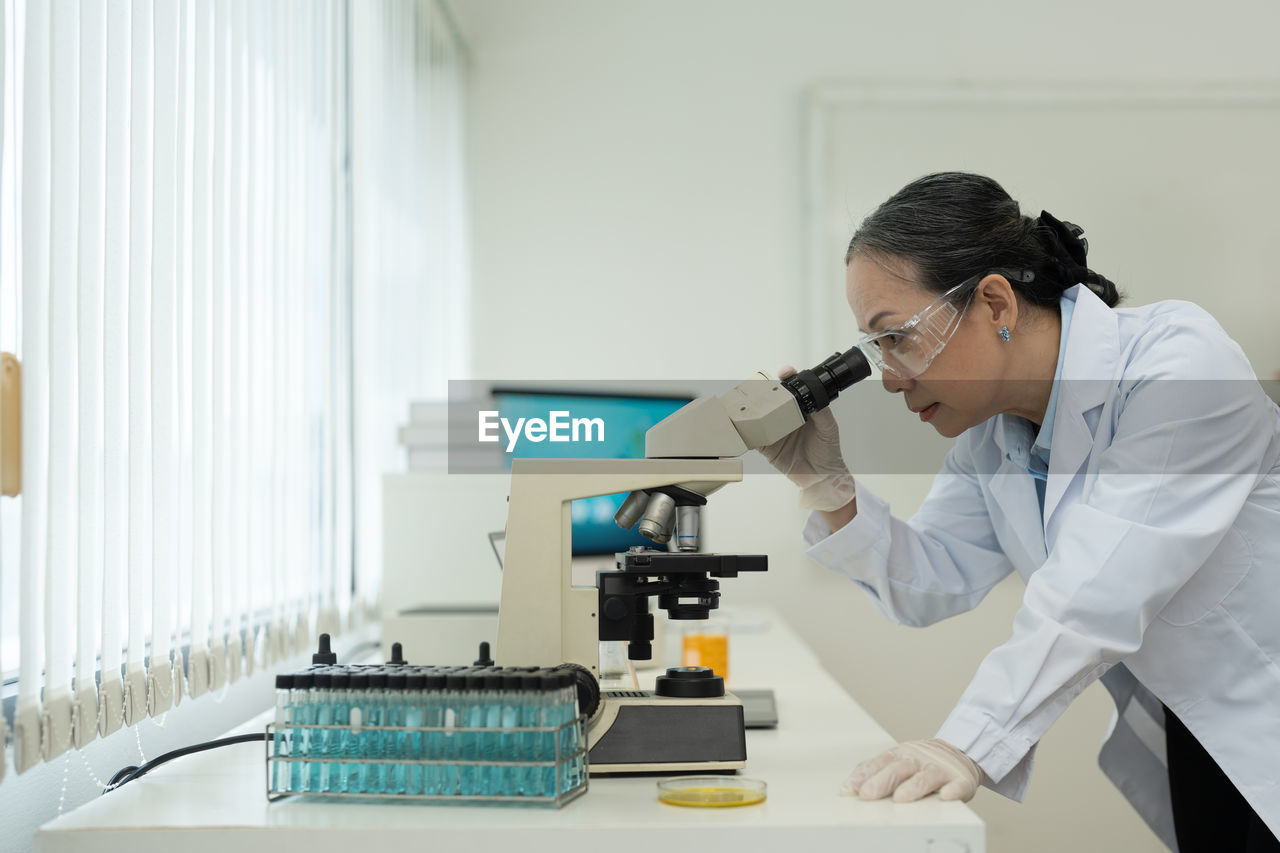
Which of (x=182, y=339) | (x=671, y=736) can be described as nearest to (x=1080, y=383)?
(x=671, y=736)

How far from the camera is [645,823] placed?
84 centimetres

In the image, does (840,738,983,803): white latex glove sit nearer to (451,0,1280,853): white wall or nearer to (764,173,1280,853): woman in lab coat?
(764,173,1280,853): woman in lab coat

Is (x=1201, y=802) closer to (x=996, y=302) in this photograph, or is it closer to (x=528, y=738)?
(x=996, y=302)

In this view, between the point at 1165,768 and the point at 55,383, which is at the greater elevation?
the point at 55,383

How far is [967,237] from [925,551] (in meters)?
0.48

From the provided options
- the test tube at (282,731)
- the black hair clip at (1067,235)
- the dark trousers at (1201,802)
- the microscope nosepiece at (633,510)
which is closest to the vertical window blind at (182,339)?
the test tube at (282,731)

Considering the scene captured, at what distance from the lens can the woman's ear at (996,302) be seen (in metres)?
1.25

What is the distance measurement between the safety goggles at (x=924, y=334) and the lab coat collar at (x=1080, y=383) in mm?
100

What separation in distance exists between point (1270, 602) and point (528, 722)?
84 cm

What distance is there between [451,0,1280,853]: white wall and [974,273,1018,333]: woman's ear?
4.93 feet

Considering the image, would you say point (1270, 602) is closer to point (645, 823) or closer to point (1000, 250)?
point (1000, 250)

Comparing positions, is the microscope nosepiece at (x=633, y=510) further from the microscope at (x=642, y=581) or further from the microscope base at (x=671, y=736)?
the microscope base at (x=671, y=736)

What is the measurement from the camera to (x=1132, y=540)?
1027 millimetres

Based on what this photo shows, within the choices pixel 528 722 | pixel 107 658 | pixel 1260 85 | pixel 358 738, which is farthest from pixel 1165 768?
pixel 1260 85
